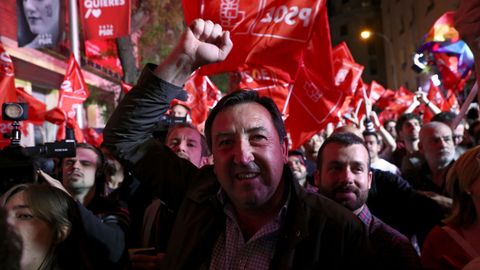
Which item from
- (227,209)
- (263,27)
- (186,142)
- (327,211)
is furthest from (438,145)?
(227,209)

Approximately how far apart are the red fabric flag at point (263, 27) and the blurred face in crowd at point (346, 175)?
4.73ft

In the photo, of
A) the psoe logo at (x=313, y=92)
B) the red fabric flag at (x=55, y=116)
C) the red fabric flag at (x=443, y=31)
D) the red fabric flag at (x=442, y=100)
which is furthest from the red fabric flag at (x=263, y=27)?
the red fabric flag at (x=442, y=100)

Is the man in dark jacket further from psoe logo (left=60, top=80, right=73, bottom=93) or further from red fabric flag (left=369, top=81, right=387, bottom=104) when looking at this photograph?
red fabric flag (left=369, top=81, right=387, bottom=104)

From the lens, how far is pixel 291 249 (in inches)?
76.8

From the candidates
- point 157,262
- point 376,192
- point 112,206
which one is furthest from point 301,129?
point 157,262

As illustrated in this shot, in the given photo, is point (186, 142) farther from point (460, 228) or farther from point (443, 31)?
point (443, 31)

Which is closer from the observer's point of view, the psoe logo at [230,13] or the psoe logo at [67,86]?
the psoe logo at [230,13]

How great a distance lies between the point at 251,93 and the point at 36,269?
1339 mm

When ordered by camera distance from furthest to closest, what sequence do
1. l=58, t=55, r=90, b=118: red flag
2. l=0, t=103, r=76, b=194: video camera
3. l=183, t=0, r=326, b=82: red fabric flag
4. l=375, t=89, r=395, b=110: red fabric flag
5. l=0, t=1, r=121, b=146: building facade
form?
l=375, t=89, r=395, b=110: red fabric flag → l=0, t=1, r=121, b=146: building facade → l=58, t=55, r=90, b=118: red flag → l=183, t=0, r=326, b=82: red fabric flag → l=0, t=103, r=76, b=194: video camera

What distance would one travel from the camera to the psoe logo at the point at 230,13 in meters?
4.21

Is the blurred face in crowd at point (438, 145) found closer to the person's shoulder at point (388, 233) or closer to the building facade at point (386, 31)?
the person's shoulder at point (388, 233)

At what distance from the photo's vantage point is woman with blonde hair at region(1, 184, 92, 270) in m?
2.44

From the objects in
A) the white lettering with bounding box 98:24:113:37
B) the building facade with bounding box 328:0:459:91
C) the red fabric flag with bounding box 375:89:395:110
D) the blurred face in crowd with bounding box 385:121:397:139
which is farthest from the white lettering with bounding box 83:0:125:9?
the building facade with bounding box 328:0:459:91

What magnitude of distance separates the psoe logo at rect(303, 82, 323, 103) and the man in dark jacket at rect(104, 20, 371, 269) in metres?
3.32
